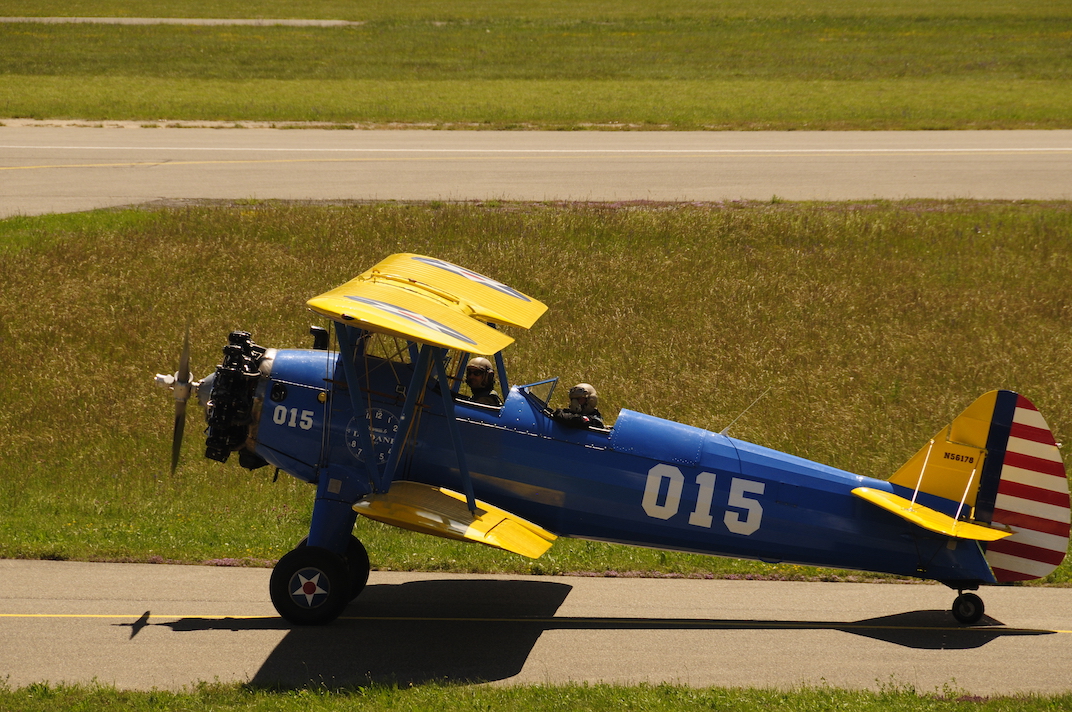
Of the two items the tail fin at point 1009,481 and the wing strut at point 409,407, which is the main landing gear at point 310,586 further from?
the tail fin at point 1009,481

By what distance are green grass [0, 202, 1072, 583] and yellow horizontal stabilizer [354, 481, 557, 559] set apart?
2506mm

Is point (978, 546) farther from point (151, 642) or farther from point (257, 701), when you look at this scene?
point (151, 642)

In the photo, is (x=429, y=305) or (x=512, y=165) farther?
(x=512, y=165)

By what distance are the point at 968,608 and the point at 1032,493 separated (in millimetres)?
1395

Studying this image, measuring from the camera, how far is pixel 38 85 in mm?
38312

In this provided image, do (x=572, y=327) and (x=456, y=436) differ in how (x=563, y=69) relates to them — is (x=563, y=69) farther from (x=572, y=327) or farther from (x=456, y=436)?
(x=456, y=436)

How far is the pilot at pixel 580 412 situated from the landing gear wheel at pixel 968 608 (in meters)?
4.17

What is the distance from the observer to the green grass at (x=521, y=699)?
8820mm

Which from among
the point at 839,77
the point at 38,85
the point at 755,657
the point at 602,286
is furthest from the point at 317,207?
the point at 839,77

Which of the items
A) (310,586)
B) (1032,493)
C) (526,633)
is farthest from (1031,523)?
(310,586)

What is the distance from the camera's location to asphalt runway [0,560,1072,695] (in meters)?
9.70

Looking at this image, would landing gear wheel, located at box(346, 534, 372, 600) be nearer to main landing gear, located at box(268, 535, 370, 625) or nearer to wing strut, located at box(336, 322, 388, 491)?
main landing gear, located at box(268, 535, 370, 625)

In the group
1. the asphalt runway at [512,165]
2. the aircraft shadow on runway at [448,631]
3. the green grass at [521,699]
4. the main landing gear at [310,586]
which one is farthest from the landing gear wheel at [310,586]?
the asphalt runway at [512,165]

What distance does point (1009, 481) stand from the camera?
34.4 ft
